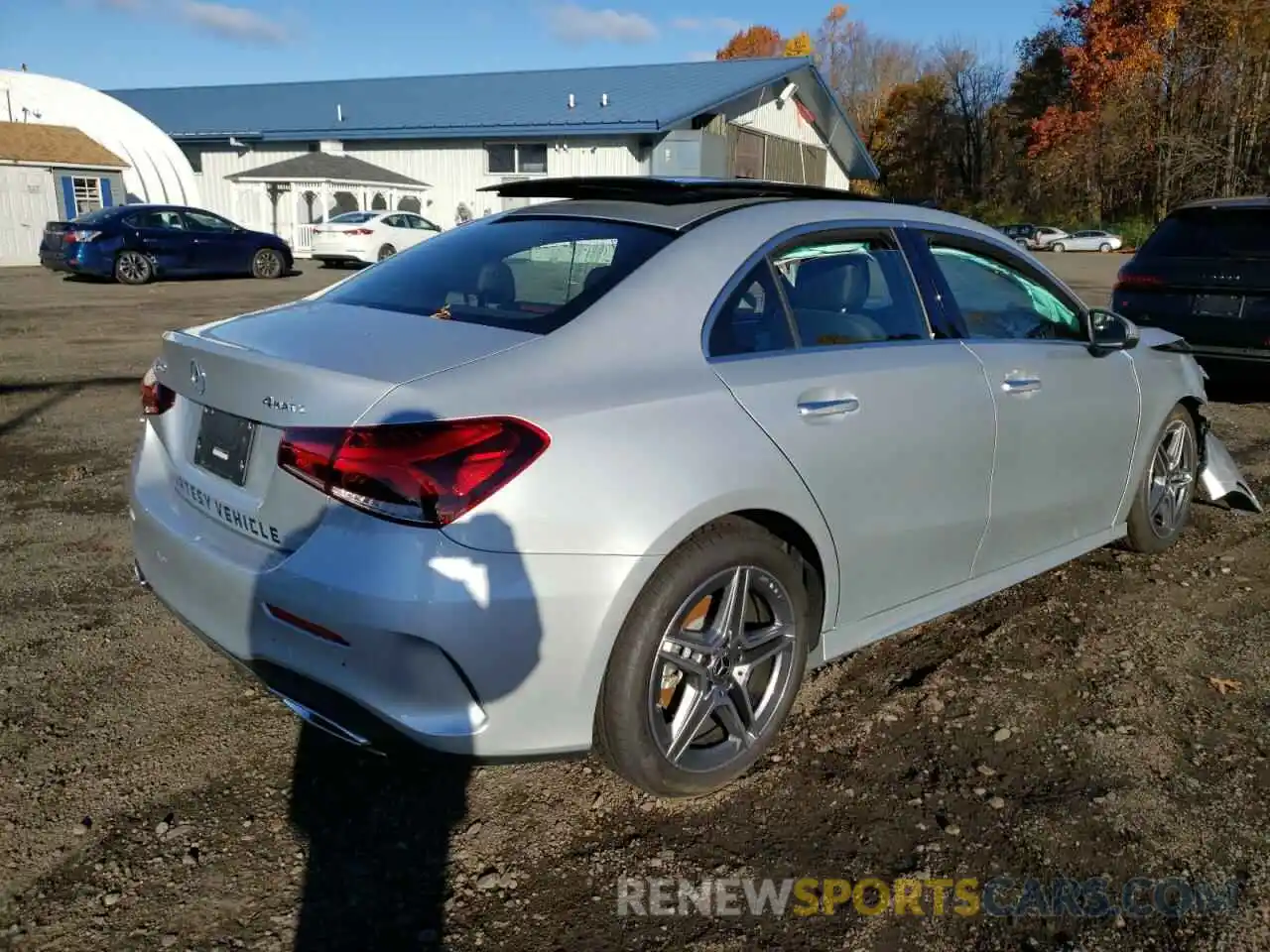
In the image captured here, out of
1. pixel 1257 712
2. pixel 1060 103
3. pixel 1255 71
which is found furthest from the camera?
pixel 1060 103

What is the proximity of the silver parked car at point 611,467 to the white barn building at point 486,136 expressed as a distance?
2466 centimetres

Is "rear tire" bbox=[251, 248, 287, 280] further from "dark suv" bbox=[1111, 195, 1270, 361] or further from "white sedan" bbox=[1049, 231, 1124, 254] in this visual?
"white sedan" bbox=[1049, 231, 1124, 254]

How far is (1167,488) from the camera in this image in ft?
15.7

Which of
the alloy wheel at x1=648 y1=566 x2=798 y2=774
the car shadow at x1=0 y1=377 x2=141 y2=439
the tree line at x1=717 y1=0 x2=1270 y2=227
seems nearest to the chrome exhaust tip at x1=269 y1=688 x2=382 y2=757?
the alloy wheel at x1=648 y1=566 x2=798 y2=774

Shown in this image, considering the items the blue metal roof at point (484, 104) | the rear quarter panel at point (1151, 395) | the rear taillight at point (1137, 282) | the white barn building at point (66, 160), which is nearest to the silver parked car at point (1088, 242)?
the blue metal roof at point (484, 104)

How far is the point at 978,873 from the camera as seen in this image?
2566 millimetres

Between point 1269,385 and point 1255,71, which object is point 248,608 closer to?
point 1269,385

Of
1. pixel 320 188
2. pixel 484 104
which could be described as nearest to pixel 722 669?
pixel 320 188

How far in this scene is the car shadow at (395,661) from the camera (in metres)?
2.25

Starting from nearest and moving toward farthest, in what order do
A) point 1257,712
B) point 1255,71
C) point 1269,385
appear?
point 1257,712 → point 1269,385 → point 1255,71

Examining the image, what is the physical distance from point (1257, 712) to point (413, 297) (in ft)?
10.1

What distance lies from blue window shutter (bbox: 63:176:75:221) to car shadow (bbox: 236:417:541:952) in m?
29.3

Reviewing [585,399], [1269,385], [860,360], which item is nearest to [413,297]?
[585,399]

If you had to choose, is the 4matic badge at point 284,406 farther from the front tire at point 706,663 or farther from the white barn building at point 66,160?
the white barn building at point 66,160
